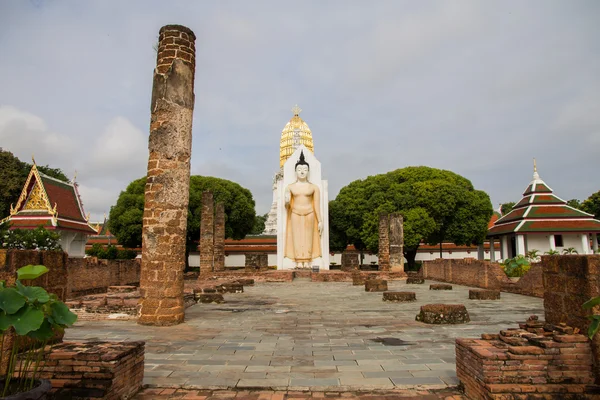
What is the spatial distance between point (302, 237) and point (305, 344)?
647 inches

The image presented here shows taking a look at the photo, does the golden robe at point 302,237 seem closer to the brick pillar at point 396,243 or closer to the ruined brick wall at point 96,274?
the brick pillar at point 396,243

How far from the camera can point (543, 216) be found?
94.9 ft

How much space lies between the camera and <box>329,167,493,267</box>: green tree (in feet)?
97.5

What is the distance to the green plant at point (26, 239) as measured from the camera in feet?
Result: 53.5

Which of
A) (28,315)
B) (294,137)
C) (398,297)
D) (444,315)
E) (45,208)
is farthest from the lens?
(294,137)

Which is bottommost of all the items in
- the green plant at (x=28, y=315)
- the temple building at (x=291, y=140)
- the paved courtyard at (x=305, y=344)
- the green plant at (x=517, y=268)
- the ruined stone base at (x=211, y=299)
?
the paved courtyard at (x=305, y=344)

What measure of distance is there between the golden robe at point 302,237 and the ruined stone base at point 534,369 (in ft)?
61.2

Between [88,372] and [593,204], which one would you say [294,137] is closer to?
[593,204]

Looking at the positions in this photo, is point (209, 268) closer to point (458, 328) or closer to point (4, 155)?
point (458, 328)

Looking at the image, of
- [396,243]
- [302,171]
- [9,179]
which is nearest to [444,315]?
[396,243]

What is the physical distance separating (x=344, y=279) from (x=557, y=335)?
619 inches

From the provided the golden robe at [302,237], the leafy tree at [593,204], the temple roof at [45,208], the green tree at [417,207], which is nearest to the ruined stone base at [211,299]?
the golden robe at [302,237]

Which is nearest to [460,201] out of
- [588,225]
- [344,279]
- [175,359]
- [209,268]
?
[588,225]

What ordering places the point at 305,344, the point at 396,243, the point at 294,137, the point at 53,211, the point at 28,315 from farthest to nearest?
1. the point at 294,137
2. the point at 53,211
3. the point at 396,243
4. the point at 305,344
5. the point at 28,315
